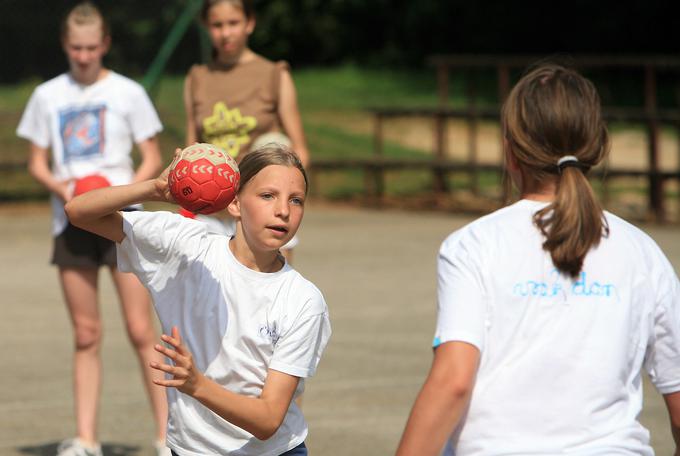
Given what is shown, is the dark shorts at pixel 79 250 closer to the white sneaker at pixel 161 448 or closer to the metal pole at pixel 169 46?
the white sneaker at pixel 161 448

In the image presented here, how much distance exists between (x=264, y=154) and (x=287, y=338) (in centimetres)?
56

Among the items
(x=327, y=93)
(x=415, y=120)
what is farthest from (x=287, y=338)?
(x=327, y=93)

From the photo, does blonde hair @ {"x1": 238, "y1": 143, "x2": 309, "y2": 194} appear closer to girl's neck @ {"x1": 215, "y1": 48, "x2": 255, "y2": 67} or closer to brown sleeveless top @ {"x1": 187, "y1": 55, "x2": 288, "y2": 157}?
brown sleeveless top @ {"x1": 187, "y1": 55, "x2": 288, "y2": 157}

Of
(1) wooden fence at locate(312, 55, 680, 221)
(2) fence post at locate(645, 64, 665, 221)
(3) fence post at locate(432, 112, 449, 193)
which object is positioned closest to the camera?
(2) fence post at locate(645, 64, 665, 221)

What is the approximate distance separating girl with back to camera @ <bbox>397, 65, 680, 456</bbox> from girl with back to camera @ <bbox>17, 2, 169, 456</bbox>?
3.13 metres

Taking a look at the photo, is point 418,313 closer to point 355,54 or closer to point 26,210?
point 26,210

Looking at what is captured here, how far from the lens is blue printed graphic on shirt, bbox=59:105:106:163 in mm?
6285

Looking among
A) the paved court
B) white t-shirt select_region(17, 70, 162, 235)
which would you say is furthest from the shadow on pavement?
white t-shirt select_region(17, 70, 162, 235)

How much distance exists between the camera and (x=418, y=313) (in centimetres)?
980

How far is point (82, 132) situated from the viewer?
6293 millimetres

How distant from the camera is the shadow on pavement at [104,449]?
20.4ft

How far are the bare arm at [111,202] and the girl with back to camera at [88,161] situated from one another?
2.12m

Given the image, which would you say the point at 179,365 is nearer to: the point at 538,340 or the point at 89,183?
the point at 538,340

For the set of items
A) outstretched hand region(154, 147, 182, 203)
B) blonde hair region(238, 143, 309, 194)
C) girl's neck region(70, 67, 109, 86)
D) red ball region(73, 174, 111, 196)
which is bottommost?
red ball region(73, 174, 111, 196)
